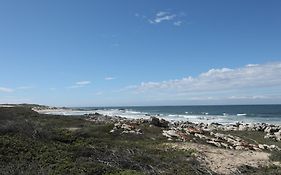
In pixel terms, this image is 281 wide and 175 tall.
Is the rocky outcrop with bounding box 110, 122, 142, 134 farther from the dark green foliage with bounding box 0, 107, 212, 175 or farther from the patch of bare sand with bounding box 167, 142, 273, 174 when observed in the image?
the dark green foliage with bounding box 0, 107, 212, 175

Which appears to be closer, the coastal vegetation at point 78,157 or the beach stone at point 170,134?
the coastal vegetation at point 78,157

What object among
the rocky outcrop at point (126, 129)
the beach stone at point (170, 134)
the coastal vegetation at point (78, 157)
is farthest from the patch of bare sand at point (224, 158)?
the rocky outcrop at point (126, 129)

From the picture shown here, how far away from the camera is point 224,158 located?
885 inches

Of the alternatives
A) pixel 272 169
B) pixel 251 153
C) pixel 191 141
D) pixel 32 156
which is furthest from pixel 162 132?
pixel 32 156

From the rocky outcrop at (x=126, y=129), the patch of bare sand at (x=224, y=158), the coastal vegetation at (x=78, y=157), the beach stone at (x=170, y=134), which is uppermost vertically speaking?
the rocky outcrop at (x=126, y=129)

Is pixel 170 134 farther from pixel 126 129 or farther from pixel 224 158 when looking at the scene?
pixel 224 158

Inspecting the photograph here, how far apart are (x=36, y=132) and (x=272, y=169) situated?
12.6m

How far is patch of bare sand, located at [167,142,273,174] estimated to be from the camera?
2034cm

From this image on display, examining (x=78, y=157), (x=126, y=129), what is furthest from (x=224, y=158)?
(x=126, y=129)

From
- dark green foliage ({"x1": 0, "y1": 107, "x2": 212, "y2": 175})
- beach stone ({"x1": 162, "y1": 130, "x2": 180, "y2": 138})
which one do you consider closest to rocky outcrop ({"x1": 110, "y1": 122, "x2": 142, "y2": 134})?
beach stone ({"x1": 162, "y1": 130, "x2": 180, "y2": 138})

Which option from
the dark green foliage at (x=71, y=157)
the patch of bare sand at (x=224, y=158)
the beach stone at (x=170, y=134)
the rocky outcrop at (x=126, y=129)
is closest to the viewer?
the dark green foliage at (x=71, y=157)

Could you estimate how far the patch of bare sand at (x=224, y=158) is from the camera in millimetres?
20344

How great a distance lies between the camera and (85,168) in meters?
14.9

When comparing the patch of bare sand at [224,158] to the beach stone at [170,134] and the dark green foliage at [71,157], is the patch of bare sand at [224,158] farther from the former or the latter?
the beach stone at [170,134]
